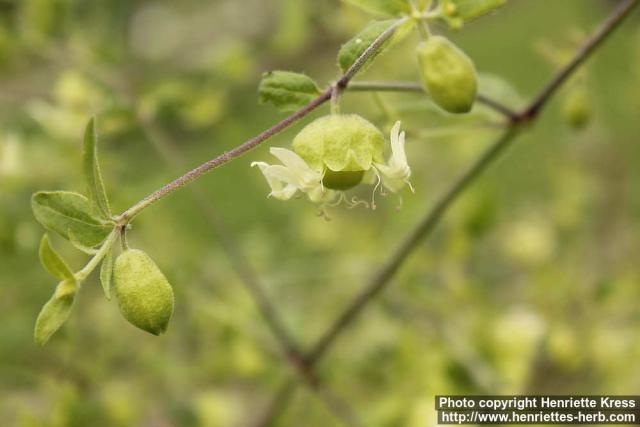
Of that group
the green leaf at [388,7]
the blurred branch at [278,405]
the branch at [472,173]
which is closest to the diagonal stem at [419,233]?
the branch at [472,173]

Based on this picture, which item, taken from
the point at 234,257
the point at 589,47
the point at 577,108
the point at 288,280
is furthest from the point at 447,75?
the point at 288,280

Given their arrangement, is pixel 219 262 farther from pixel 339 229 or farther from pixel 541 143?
pixel 541 143

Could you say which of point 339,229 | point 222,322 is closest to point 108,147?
point 222,322

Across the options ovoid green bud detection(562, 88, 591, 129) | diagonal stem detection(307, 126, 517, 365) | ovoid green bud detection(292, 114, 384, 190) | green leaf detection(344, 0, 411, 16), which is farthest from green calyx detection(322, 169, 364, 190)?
ovoid green bud detection(562, 88, 591, 129)

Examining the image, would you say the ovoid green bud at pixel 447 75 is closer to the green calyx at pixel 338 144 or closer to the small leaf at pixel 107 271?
the green calyx at pixel 338 144

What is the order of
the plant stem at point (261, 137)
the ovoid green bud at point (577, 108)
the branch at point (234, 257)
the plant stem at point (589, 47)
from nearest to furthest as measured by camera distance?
the plant stem at point (261, 137), the plant stem at point (589, 47), the ovoid green bud at point (577, 108), the branch at point (234, 257)

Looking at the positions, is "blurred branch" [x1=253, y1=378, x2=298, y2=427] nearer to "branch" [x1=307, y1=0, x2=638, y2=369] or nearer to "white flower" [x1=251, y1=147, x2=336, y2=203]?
"branch" [x1=307, y1=0, x2=638, y2=369]

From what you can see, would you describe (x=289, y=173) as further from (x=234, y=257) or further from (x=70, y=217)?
(x=234, y=257)
